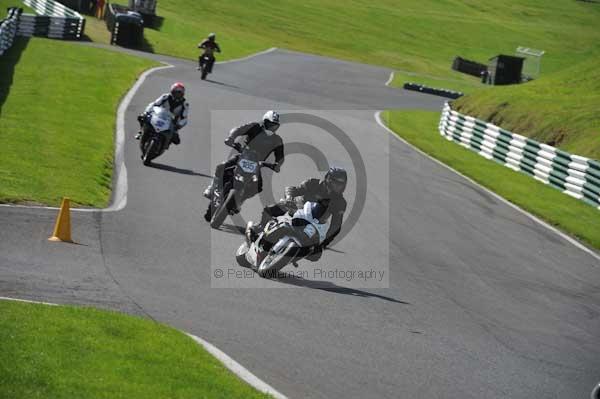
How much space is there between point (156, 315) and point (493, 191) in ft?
50.7

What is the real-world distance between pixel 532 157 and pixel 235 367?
68.7 ft

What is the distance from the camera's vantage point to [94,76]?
113ft

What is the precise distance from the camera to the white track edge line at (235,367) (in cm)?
859

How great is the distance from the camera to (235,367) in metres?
9.12

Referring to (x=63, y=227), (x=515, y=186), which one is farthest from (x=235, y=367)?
(x=515, y=186)

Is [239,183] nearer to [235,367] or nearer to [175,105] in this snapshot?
[175,105]

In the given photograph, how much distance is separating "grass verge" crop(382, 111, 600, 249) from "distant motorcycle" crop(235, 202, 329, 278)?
8.96 m

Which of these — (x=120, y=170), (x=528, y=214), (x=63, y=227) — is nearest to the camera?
(x=63, y=227)

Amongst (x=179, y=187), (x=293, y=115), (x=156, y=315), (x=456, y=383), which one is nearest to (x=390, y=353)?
(x=456, y=383)

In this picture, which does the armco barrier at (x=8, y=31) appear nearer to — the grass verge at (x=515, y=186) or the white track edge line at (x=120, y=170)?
the white track edge line at (x=120, y=170)

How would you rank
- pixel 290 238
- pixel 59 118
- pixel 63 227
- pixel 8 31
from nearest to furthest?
pixel 290 238, pixel 63 227, pixel 59 118, pixel 8 31

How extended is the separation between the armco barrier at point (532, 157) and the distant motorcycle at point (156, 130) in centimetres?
990

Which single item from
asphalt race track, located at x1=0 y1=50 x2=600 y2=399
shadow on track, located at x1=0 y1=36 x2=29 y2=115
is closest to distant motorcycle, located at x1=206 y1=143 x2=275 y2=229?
asphalt race track, located at x1=0 y1=50 x2=600 y2=399

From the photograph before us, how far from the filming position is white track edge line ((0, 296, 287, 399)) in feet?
28.2
